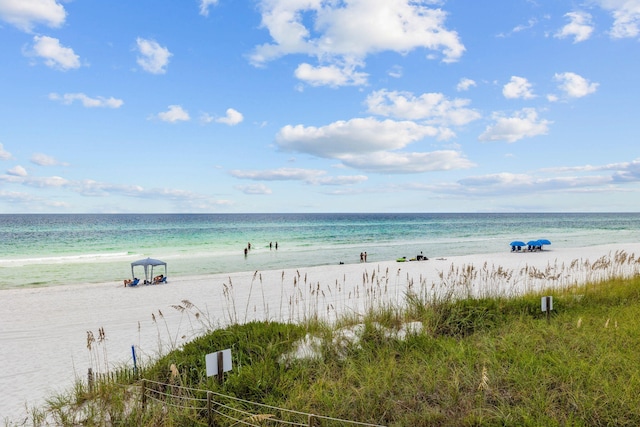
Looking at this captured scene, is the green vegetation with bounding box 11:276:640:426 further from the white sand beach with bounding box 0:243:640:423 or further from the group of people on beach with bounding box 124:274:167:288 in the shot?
the group of people on beach with bounding box 124:274:167:288

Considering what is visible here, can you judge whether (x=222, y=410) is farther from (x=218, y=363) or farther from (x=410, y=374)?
(x=410, y=374)

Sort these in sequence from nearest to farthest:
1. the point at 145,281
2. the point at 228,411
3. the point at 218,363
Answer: the point at 228,411 < the point at 218,363 < the point at 145,281

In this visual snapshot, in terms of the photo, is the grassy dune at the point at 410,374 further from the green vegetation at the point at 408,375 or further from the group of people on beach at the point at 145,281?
the group of people on beach at the point at 145,281

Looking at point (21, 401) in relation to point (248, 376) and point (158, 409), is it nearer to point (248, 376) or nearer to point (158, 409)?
point (158, 409)

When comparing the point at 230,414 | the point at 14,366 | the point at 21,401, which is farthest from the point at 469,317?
the point at 14,366

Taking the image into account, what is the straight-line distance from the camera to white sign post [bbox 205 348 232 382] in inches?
171

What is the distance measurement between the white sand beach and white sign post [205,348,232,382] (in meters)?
1.42

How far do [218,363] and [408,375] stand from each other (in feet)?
6.81

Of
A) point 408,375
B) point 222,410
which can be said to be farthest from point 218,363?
point 408,375

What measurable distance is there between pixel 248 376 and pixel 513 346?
3.31 meters

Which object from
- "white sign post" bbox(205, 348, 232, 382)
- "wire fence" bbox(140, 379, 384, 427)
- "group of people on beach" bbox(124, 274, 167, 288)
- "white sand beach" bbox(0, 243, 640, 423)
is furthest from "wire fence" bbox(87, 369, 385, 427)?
"group of people on beach" bbox(124, 274, 167, 288)

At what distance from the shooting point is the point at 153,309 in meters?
12.9

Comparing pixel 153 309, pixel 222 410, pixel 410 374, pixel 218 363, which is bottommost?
pixel 153 309

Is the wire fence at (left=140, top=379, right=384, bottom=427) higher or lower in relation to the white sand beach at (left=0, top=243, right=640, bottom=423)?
higher
